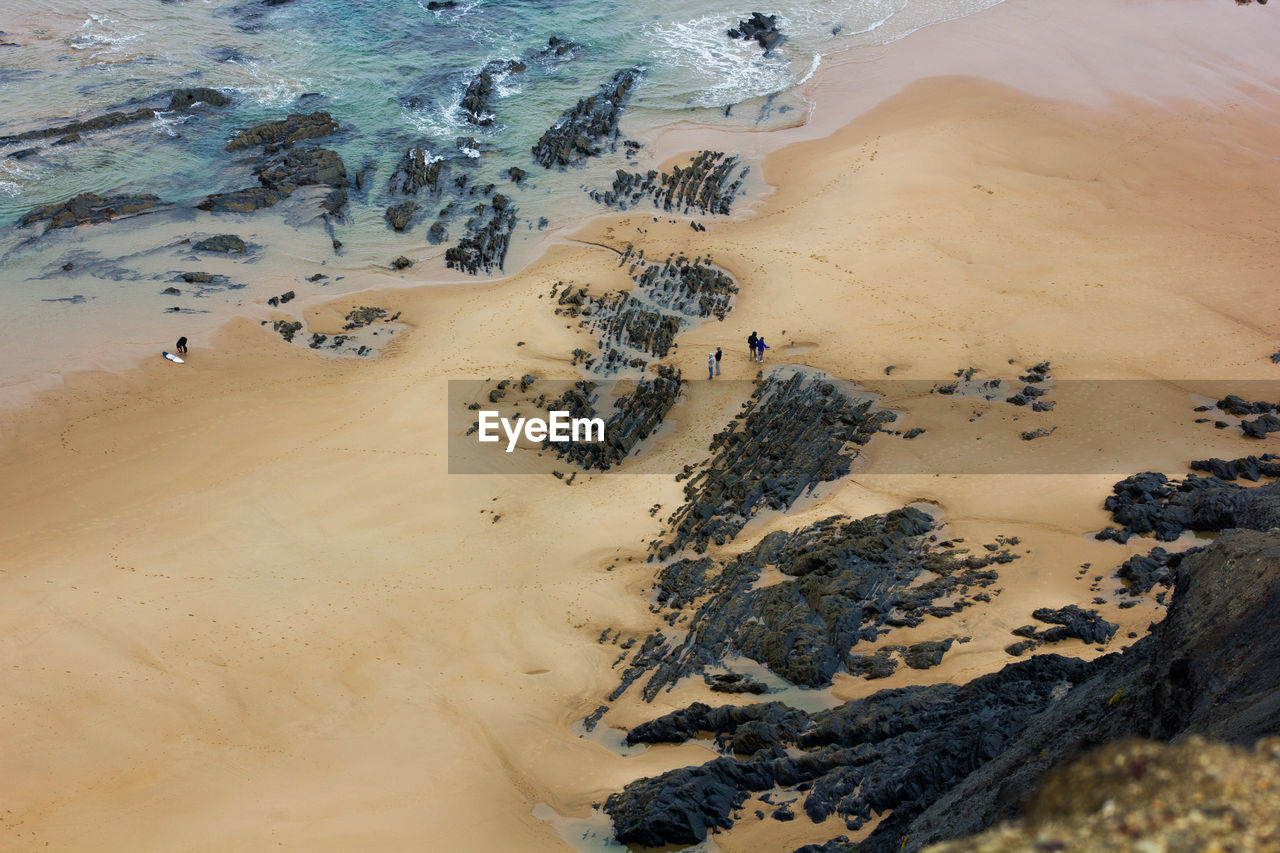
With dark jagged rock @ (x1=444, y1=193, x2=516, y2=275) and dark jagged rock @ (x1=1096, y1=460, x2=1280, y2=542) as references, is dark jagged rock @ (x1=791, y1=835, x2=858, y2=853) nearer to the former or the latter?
dark jagged rock @ (x1=1096, y1=460, x2=1280, y2=542)

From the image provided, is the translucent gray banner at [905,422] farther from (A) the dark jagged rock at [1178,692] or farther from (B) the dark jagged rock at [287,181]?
(B) the dark jagged rock at [287,181]

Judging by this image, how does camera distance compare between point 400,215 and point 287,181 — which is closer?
point 400,215

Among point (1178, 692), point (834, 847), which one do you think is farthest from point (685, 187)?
point (1178, 692)

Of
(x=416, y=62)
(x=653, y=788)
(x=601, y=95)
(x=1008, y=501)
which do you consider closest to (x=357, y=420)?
(x=653, y=788)

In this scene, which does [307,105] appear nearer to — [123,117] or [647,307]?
[123,117]

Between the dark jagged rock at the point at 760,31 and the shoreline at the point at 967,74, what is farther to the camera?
the dark jagged rock at the point at 760,31

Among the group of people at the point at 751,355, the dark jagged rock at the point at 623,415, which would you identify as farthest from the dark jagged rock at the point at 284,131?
the group of people at the point at 751,355

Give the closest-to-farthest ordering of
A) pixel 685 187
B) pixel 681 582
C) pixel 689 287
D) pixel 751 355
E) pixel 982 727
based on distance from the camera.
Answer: pixel 982 727
pixel 681 582
pixel 751 355
pixel 689 287
pixel 685 187
